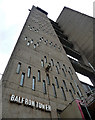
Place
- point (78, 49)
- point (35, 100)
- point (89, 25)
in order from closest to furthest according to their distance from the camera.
Answer: point (35, 100), point (89, 25), point (78, 49)

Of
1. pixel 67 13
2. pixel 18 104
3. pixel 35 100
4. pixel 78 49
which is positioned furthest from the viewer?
pixel 67 13

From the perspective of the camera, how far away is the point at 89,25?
23.1 meters

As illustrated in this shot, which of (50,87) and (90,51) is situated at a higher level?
(90,51)

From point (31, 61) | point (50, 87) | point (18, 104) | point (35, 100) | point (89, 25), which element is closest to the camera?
point (18, 104)

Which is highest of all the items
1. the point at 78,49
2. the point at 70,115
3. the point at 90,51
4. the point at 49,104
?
the point at 78,49

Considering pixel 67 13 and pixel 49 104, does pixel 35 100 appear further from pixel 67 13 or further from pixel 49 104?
pixel 67 13

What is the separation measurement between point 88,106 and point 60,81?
397cm

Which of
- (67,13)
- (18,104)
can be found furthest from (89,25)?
(18,104)

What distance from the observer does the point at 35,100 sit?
7.58m

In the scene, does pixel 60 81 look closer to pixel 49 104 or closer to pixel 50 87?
pixel 50 87

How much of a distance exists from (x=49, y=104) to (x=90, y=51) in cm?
1866

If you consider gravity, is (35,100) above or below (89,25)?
below

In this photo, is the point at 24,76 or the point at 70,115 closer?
the point at 70,115

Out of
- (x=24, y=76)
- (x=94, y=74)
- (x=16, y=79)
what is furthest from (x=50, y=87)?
(x=94, y=74)
